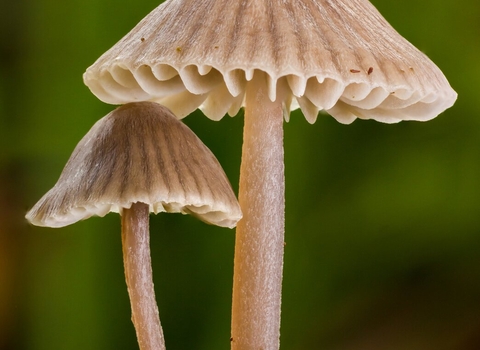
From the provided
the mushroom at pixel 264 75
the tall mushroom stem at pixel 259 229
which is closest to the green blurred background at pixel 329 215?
the mushroom at pixel 264 75

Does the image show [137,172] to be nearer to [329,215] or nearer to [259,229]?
[259,229]

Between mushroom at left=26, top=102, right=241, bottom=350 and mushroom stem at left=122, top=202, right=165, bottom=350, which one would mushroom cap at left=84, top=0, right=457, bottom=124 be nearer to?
mushroom at left=26, top=102, right=241, bottom=350

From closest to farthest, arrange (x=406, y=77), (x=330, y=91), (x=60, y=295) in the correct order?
(x=406, y=77)
(x=330, y=91)
(x=60, y=295)

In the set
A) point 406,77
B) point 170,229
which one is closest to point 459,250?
point 170,229

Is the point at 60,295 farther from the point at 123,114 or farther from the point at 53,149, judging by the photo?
the point at 123,114

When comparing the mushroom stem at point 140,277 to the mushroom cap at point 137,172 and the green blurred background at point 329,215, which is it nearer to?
the mushroom cap at point 137,172

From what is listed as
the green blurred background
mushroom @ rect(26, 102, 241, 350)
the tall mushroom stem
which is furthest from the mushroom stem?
the green blurred background

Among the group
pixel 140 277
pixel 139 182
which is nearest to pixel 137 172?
pixel 139 182
